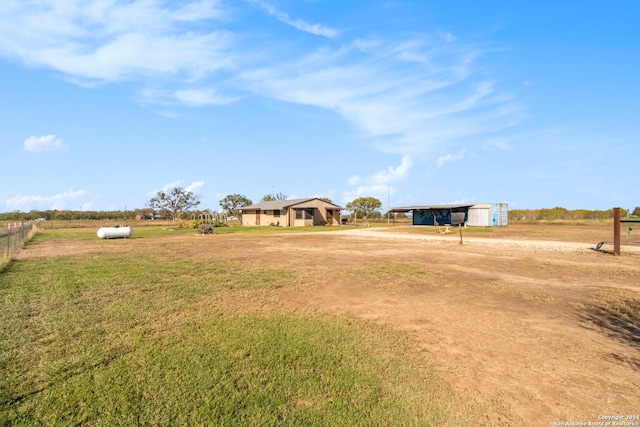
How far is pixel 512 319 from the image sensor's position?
19.4 feet

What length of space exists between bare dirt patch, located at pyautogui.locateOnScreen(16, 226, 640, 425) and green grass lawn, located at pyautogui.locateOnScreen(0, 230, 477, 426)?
1.97ft

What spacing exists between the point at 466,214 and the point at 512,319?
42.6 m

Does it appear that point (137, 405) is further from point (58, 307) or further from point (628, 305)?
point (628, 305)

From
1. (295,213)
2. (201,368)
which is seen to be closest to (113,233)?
(201,368)

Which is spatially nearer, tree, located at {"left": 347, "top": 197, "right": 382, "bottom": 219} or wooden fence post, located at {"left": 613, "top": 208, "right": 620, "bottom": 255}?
wooden fence post, located at {"left": 613, "top": 208, "right": 620, "bottom": 255}

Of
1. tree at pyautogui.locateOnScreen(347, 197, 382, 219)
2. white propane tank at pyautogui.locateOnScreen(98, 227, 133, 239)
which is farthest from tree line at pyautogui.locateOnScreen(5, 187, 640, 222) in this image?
white propane tank at pyautogui.locateOnScreen(98, 227, 133, 239)

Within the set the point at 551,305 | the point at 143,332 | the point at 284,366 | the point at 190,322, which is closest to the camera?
the point at 284,366

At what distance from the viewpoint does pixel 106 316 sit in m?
5.82

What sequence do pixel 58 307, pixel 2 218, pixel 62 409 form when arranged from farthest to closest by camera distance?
pixel 2 218 < pixel 58 307 < pixel 62 409

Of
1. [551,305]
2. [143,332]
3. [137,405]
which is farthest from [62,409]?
[551,305]

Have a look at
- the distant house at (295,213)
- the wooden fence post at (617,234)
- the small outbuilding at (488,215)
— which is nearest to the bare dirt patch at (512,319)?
the wooden fence post at (617,234)

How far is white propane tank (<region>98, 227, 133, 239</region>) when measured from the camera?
2373 cm

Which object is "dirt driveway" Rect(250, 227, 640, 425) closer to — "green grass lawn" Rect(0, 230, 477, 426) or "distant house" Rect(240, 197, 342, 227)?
"green grass lawn" Rect(0, 230, 477, 426)

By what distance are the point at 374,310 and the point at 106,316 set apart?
4.97 m
